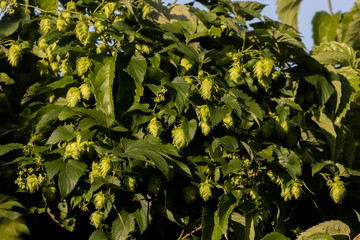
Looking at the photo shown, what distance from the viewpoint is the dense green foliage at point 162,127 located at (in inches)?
80.6

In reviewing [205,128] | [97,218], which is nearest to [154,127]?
[205,128]

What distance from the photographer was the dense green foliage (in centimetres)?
205

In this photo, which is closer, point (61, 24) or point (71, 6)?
point (61, 24)

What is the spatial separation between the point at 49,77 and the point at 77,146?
596 mm

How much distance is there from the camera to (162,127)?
2152 mm

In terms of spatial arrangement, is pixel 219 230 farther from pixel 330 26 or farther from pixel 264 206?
pixel 330 26

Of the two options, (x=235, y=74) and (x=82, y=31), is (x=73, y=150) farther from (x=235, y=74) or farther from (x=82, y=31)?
(x=235, y=74)

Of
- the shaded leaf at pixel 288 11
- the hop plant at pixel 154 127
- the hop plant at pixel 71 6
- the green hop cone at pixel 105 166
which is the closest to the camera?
the green hop cone at pixel 105 166

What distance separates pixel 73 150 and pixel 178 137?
1.47 feet

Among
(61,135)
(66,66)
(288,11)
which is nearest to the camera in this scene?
(61,135)

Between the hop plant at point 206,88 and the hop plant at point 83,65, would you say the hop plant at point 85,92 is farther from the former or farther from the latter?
the hop plant at point 206,88

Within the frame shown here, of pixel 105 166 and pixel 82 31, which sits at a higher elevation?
pixel 82 31

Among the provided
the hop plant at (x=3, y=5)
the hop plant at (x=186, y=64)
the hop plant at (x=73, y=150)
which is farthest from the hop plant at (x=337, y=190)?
the hop plant at (x=3, y=5)

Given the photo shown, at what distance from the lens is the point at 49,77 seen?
7.95 ft
